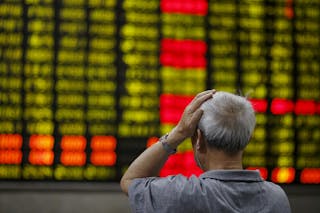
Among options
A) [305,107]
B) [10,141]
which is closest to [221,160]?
[10,141]

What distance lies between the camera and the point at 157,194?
715 millimetres

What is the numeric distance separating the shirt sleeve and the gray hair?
0.28 feet

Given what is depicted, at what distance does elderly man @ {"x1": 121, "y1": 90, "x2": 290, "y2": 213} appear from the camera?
708 mm

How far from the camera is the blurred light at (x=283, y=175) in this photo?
1873 millimetres

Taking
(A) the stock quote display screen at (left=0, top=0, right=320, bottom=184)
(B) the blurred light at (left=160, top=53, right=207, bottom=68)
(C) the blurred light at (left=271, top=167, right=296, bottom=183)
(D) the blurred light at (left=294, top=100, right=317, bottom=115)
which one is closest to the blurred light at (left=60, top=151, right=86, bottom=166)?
(A) the stock quote display screen at (left=0, top=0, right=320, bottom=184)

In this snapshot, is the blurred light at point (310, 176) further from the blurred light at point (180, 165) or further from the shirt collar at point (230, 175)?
the shirt collar at point (230, 175)

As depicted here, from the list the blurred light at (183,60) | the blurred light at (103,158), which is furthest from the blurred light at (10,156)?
the blurred light at (183,60)

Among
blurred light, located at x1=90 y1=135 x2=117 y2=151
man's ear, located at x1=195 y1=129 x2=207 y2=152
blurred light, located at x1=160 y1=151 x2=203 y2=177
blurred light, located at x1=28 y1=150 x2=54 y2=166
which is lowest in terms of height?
blurred light, located at x1=160 y1=151 x2=203 y2=177

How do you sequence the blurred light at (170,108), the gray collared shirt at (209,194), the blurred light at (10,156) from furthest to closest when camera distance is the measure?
the blurred light at (170,108)
the blurred light at (10,156)
the gray collared shirt at (209,194)

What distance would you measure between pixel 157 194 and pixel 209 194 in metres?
0.08

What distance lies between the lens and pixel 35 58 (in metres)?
1.75

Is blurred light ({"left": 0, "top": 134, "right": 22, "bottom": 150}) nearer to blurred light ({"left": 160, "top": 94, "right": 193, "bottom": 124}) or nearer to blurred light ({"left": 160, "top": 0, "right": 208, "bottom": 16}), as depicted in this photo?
blurred light ({"left": 160, "top": 94, "right": 193, "bottom": 124})

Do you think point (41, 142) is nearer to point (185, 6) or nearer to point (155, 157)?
point (185, 6)

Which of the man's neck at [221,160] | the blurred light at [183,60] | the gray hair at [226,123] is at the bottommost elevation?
the man's neck at [221,160]
